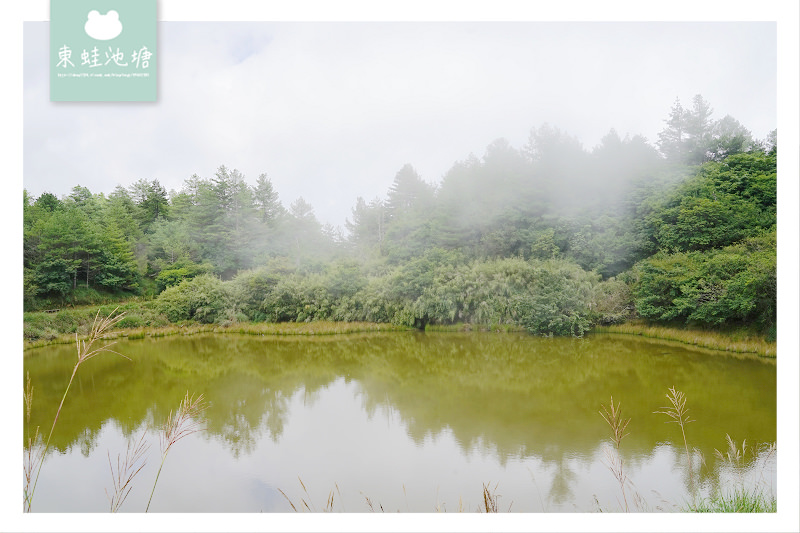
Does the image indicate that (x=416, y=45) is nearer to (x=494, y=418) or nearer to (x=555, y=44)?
(x=555, y=44)

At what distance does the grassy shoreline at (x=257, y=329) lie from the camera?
602cm

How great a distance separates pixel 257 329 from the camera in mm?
9141

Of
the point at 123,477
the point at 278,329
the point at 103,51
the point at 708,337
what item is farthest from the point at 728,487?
the point at 278,329

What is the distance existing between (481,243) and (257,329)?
539cm

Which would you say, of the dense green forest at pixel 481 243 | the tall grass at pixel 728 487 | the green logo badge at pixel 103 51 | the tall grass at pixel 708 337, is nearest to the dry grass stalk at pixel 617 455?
the tall grass at pixel 728 487

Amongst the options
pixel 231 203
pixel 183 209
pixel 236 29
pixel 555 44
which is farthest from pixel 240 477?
pixel 231 203

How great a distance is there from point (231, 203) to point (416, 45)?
629 cm

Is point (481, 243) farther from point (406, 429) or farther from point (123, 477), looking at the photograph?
point (123, 477)

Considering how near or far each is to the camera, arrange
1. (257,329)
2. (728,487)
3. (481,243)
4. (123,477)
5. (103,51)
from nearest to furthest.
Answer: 1. (103,51)
2. (728,487)
3. (123,477)
4. (257,329)
5. (481,243)

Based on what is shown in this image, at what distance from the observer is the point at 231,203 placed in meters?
8.56

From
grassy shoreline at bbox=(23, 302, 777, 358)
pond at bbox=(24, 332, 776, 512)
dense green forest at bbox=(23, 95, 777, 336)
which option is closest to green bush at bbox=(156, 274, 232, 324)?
dense green forest at bbox=(23, 95, 777, 336)

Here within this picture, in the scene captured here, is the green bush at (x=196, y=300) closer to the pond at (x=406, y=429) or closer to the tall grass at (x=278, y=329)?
the tall grass at (x=278, y=329)

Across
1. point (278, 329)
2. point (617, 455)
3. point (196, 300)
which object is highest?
point (196, 300)

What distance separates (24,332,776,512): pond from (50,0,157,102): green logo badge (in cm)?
184
